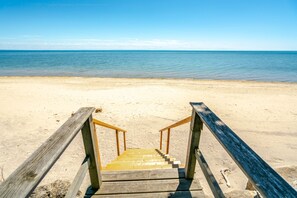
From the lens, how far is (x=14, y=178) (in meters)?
0.96

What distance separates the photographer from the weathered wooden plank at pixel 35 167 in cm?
89

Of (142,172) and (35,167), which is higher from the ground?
(35,167)

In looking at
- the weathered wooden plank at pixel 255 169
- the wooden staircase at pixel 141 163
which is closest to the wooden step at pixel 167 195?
the wooden staircase at pixel 141 163

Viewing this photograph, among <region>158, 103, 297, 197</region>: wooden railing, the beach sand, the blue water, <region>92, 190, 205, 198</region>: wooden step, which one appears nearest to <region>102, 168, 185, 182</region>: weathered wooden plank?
<region>92, 190, 205, 198</region>: wooden step

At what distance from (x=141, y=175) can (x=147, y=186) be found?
253 mm

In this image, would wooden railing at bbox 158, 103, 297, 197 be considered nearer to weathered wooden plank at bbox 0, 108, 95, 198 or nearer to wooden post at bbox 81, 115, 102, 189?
weathered wooden plank at bbox 0, 108, 95, 198

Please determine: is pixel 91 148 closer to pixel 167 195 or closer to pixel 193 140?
pixel 167 195

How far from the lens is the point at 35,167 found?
41.7 inches

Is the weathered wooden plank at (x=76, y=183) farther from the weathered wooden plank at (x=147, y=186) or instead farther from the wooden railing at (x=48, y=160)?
the weathered wooden plank at (x=147, y=186)

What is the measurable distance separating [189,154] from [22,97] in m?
13.8

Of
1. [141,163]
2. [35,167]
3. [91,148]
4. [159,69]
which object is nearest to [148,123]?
[141,163]

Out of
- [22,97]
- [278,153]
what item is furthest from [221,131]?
[22,97]

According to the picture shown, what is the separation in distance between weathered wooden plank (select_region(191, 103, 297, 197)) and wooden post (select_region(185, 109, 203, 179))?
2.16 feet

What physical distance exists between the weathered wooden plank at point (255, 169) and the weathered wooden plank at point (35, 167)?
1.26 meters
